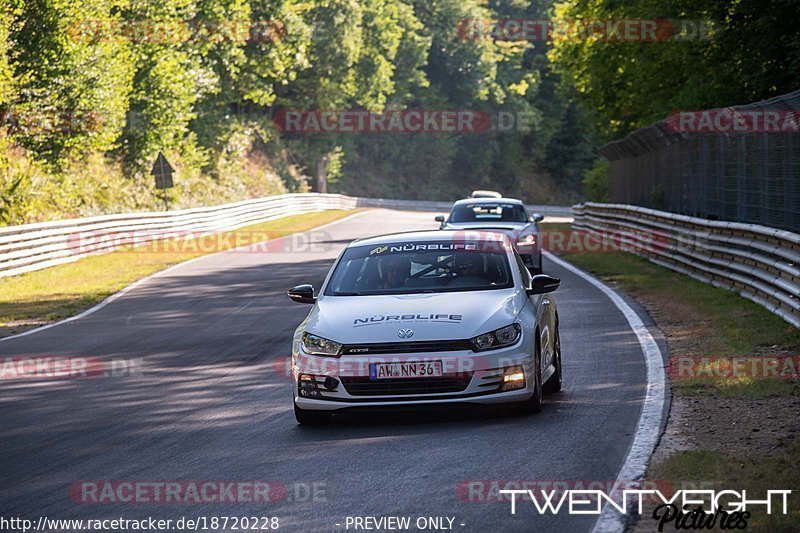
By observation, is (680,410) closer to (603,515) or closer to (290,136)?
(603,515)

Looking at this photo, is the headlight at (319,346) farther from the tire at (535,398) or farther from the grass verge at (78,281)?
the grass verge at (78,281)

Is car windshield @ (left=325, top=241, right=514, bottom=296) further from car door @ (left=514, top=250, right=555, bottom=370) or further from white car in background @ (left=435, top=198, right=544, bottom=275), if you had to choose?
white car in background @ (left=435, top=198, right=544, bottom=275)

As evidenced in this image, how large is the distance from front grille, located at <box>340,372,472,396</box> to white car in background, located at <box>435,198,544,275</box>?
12.3 meters

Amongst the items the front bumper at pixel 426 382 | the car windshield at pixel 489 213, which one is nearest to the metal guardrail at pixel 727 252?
the car windshield at pixel 489 213

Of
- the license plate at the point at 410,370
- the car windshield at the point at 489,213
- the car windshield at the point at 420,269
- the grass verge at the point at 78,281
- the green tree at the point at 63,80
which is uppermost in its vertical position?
the green tree at the point at 63,80

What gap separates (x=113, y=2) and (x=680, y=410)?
35751 millimetres

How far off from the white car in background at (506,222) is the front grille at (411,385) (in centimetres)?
1227

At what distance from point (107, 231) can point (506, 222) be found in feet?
44.3

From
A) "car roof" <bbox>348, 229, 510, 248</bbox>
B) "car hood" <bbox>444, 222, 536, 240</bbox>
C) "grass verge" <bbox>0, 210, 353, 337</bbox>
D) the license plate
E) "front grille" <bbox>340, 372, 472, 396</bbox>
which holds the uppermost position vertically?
"car roof" <bbox>348, 229, 510, 248</bbox>

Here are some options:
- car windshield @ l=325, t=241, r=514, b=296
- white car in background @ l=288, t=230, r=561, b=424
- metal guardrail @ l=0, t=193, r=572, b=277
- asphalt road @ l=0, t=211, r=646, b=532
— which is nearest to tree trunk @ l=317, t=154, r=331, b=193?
metal guardrail @ l=0, t=193, r=572, b=277

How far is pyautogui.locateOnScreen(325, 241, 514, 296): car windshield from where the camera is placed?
9664 millimetres

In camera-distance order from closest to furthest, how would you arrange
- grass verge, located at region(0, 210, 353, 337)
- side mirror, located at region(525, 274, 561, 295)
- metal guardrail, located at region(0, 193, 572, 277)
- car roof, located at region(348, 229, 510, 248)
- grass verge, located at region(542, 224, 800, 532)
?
grass verge, located at region(542, 224, 800, 532), side mirror, located at region(525, 274, 561, 295), car roof, located at region(348, 229, 510, 248), grass verge, located at region(0, 210, 353, 337), metal guardrail, located at region(0, 193, 572, 277)

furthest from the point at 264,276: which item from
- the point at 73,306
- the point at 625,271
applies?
the point at 625,271

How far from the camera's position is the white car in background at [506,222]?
21.0 metres
